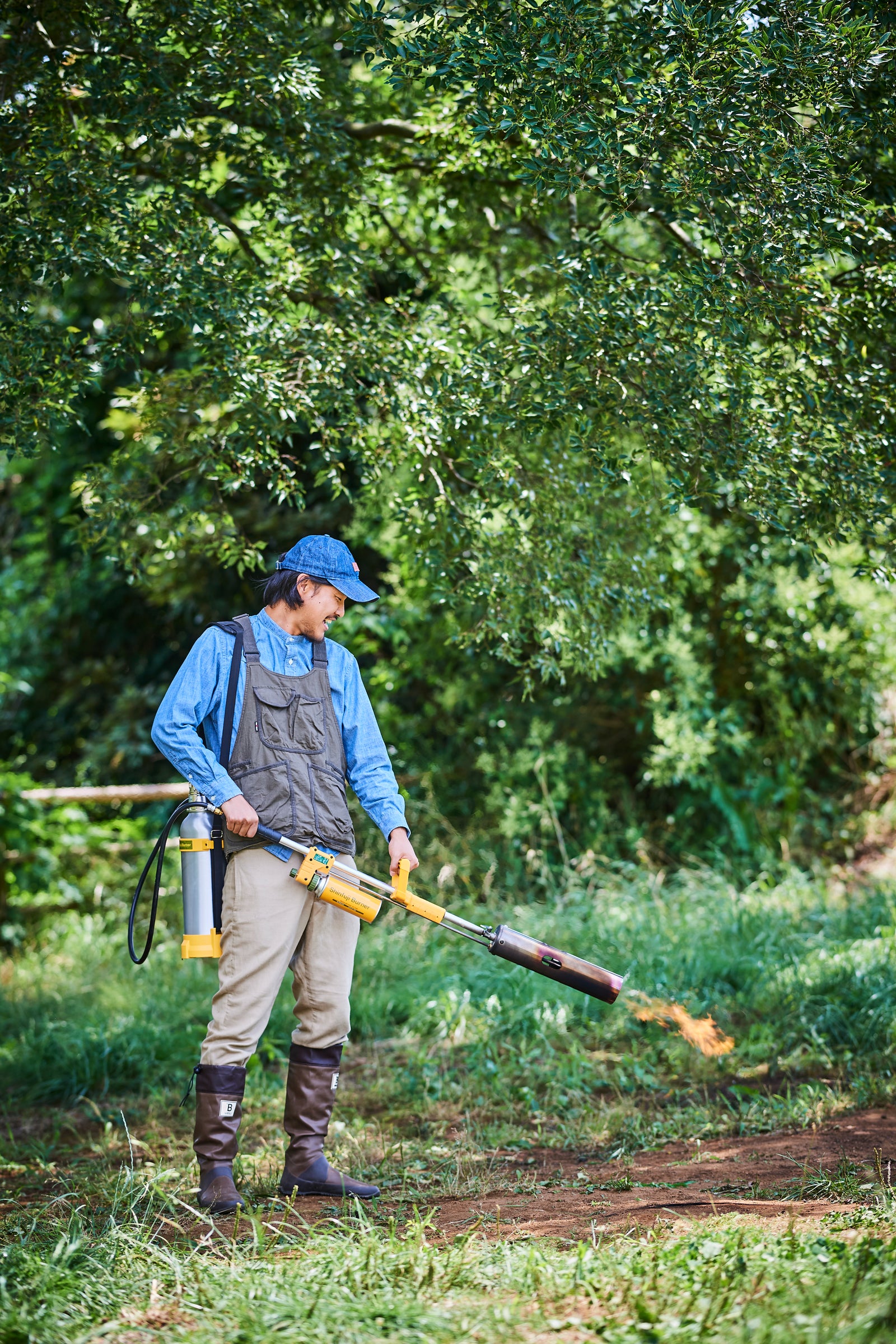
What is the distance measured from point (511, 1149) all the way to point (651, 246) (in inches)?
190

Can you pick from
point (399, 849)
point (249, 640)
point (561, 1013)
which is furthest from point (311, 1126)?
point (561, 1013)

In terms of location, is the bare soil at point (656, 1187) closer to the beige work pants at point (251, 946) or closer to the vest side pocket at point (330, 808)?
the beige work pants at point (251, 946)

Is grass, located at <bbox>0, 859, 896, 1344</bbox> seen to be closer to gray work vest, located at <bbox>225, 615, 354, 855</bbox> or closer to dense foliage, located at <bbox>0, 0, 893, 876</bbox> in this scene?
gray work vest, located at <bbox>225, 615, 354, 855</bbox>

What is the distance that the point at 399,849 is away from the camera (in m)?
3.70

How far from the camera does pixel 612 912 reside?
636cm

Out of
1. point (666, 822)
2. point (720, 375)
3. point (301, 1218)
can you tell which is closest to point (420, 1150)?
point (301, 1218)

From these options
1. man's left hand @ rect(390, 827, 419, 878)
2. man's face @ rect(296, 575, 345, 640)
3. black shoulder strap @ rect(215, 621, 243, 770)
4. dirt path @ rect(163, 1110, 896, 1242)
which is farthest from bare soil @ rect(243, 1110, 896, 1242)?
man's face @ rect(296, 575, 345, 640)

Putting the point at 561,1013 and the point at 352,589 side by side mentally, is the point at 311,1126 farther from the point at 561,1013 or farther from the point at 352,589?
the point at 561,1013

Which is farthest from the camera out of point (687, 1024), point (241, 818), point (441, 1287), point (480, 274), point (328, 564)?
point (480, 274)

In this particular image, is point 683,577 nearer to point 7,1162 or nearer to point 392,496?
point 392,496

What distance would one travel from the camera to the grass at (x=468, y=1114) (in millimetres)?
2561

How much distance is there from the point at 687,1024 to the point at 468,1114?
1016mm

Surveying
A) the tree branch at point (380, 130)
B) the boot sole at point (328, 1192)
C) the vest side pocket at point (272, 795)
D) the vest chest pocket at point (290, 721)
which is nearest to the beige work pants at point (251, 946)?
the vest side pocket at point (272, 795)

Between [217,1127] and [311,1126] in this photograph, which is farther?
[311,1126]
